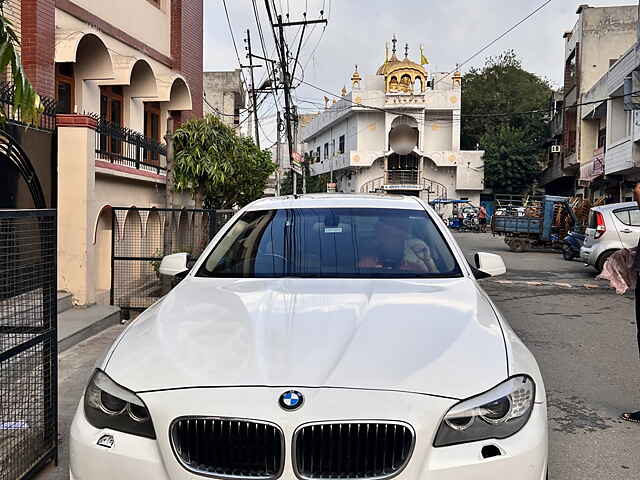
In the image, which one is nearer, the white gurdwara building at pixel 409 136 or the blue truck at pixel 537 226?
the blue truck at pixel 537 226

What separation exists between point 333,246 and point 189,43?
14.6 meters

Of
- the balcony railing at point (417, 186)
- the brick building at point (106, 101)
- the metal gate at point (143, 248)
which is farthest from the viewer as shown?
the balcony railing at point (417, 186)

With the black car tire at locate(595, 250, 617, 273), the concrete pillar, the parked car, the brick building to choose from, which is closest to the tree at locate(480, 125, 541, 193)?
the brick building

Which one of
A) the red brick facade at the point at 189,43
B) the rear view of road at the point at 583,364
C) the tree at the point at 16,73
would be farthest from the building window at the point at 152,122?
the tree at the point at 16,73

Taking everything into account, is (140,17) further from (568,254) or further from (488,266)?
(568,254)

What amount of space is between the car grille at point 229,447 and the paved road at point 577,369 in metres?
1.75

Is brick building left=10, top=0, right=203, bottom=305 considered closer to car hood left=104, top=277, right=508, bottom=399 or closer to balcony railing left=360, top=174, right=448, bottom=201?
car hood left=104, top=277, right=508, bottom=399

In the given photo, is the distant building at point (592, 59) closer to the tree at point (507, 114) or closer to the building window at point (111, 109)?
the tree at point (507, 114)

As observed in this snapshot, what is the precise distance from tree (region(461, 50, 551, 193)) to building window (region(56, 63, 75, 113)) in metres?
44.2

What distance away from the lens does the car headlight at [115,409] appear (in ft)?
8.57

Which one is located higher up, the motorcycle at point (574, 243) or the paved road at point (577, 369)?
the motorcycle at point (574, 243)

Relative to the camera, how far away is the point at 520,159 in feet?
171

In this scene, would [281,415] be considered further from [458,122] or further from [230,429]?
[458,122]

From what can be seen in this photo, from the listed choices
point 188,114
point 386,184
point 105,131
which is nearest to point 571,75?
point 386,184
